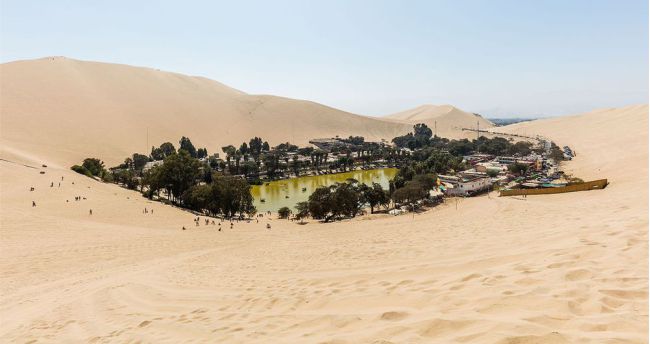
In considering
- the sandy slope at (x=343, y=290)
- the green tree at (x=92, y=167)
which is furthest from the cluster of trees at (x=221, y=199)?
the green tree at (x=92, y=167)

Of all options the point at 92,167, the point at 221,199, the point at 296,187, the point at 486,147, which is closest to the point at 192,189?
the point at 221,199

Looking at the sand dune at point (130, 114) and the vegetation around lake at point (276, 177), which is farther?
the sand dune at point (130, 114)

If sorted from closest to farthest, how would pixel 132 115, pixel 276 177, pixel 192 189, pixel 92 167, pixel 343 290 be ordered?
pixel 343 290, pixel 192 189, pixel 92 167, pixel 276 177, pixel 132 115

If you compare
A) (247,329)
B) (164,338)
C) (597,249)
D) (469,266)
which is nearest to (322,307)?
(247,329)

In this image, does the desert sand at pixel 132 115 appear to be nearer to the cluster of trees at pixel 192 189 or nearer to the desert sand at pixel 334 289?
the cluster of trees at pixel 192 189

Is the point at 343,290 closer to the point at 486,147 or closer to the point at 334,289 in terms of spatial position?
the point at 334,289

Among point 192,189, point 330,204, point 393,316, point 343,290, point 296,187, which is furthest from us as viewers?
point 296,187

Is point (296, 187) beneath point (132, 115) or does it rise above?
beneath

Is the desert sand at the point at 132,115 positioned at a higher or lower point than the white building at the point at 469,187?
higher
